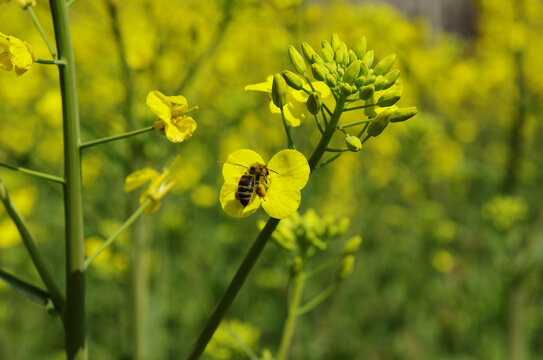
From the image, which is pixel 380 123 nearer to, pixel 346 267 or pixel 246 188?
pixel 246 188

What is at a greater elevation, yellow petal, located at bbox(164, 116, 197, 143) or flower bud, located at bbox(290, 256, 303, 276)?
yellow petal, located at bbox(164, 116, 197, 143)

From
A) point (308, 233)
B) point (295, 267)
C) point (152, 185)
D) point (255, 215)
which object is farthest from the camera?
point (255, 215)

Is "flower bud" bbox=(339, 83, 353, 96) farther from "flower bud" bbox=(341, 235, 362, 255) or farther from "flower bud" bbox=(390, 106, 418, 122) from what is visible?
"flower bud" bbox=(341, 235, 362, 255)

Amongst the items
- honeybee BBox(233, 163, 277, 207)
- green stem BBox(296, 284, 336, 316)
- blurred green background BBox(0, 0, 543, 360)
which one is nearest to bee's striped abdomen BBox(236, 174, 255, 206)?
honeybee BBox(233, 163, 277, 207)

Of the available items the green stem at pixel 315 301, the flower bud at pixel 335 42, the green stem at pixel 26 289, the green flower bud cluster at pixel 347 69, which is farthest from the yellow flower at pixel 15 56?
the green stem at pixel 315 301

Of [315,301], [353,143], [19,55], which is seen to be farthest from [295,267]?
[19,55]

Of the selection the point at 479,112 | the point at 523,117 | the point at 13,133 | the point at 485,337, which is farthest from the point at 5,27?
the point at 479,112

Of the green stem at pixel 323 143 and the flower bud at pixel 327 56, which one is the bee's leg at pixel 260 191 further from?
the flower bud at pixel 327 56
